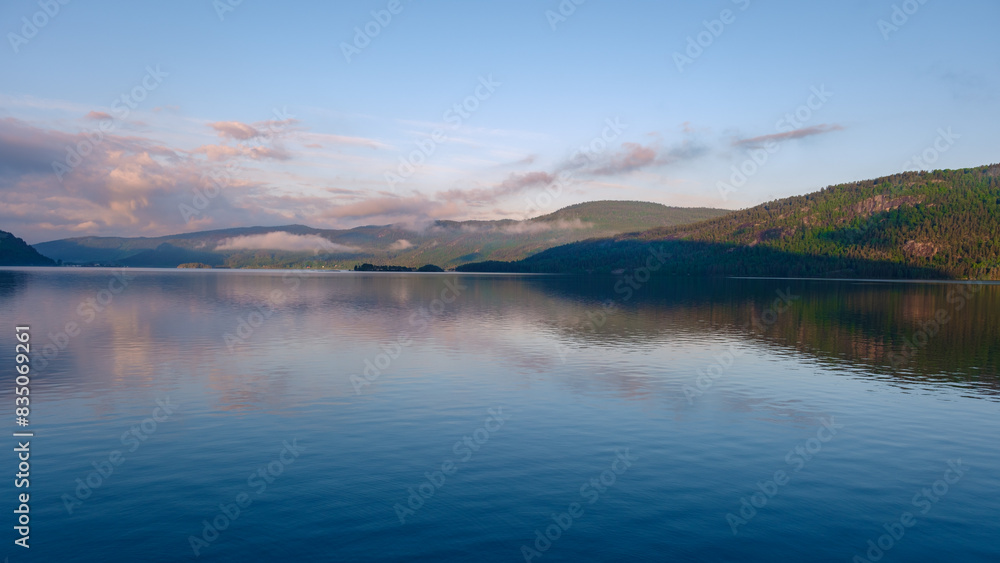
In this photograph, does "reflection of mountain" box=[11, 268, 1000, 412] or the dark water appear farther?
"reflection of mountain" box=[11, 268, 1000, 412]

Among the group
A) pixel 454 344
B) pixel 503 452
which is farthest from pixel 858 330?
pixel 503 452

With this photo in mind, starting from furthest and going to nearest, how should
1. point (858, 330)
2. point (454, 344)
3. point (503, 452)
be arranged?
point (858, 330) < point (454, 344) < point (503, 452)

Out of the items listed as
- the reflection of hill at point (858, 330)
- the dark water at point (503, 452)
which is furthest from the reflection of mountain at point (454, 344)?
the dark water at point (503, 452)

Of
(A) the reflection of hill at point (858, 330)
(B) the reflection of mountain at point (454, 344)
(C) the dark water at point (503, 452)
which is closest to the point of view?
(C) the dark water at point (503, 452)

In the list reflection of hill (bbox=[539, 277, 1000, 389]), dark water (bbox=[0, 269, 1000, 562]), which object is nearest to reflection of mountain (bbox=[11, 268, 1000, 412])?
reflection of hill (bbox=[539, 277, 1000, 389])

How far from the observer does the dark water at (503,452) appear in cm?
1617

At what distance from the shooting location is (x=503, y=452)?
23703mm

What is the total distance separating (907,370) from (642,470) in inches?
1407

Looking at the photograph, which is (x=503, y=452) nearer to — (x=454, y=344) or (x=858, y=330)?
(x=454, y=344)

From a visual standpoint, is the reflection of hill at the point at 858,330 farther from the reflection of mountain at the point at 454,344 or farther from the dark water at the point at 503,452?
the dark water at the point at 503,452

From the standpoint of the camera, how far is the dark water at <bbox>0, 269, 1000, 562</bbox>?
16.2m

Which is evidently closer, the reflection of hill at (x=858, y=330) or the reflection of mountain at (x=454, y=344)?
the reflection of mountain at (x=454, y=344)

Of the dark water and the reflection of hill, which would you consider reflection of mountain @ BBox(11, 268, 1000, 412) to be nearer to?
the reflection of hill

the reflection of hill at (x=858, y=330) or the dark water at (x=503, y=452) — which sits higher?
the reflection of hill at (x=858, y=330)
